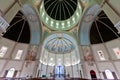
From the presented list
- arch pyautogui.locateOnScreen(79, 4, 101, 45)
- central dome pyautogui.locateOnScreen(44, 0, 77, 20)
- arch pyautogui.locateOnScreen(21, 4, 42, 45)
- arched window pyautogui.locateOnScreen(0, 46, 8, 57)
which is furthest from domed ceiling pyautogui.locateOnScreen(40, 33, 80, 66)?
arched window pyautogui.locateOnScreen(0, 46, 8, 57)

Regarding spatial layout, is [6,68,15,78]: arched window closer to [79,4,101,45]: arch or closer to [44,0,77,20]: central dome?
[79,4,101,45]: arch

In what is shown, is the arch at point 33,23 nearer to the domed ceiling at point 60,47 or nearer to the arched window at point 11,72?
the arched window at point 11,72

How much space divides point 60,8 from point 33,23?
9.13 meters

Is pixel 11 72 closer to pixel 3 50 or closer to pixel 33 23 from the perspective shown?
pixel 3 50

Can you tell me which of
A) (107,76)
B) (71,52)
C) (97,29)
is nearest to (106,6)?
(97,29)

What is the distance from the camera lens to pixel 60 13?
21.6m

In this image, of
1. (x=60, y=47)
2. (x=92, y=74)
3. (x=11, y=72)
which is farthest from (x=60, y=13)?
(x=11, y=72)

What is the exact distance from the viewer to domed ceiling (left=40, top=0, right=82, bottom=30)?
752 inches

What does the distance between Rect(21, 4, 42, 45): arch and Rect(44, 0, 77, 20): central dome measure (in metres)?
5.91

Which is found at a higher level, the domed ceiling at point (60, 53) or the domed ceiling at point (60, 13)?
the domed ceiling at point (60, 13)

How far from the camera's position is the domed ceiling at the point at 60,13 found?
19.1 metres

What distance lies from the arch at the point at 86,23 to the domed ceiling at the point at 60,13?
10.0ft

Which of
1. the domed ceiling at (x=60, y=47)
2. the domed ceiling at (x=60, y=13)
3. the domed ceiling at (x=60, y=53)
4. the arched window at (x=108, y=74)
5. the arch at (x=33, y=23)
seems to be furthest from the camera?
the domed ceiling at (x=60, y=47)

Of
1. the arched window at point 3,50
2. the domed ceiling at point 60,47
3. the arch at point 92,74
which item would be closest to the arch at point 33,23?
the arched window at point 3,50
